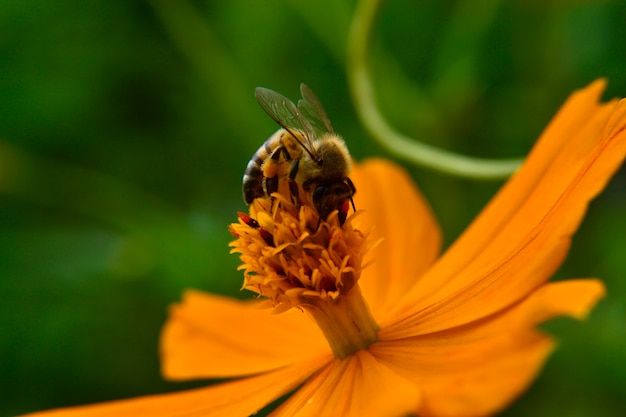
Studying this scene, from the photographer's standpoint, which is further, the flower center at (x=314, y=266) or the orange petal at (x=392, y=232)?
the orange petal at (x=392, y=232)

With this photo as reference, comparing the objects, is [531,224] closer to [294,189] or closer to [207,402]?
[294,189]

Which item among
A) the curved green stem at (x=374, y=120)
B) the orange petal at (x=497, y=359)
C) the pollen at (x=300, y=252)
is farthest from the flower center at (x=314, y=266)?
the curved green stem at (x=374, y=120)

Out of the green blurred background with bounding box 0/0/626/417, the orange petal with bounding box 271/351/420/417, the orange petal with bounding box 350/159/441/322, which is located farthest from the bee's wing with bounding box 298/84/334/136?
the green blurred background with bounding box 0/0/626/417

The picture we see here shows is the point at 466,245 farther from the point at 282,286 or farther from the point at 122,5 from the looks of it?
the point at 122,5

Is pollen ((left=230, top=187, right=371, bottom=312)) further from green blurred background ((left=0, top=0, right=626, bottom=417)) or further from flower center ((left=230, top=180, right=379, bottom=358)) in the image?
green blurred background ((left=0, top=0, right=626, bottom=417))

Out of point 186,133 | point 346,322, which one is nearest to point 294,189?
point 346,322

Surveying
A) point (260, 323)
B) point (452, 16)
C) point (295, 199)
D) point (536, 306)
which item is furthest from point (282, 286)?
point (452, 16)

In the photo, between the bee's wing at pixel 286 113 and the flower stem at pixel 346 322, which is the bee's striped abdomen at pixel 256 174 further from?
the flower stem at pixel 346 322
